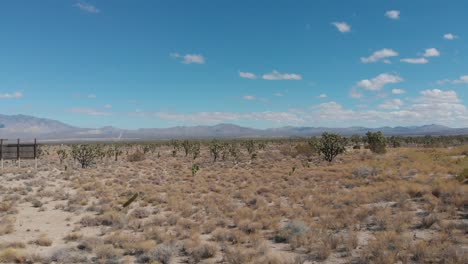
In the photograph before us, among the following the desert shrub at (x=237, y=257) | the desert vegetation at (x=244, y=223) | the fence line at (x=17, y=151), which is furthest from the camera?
the fence line at (x=17, y=151)

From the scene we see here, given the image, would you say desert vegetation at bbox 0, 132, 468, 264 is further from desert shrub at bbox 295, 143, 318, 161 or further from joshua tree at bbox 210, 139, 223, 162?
joshua tree at bbox 210, 139, 223, 162

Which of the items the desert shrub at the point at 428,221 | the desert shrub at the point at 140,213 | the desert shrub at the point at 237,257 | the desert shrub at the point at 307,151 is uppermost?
the desert shrub at the point at 307,151

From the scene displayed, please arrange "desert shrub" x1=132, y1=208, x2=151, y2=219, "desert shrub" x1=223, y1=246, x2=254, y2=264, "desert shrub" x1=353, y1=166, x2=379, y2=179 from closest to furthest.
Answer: "desert shrub" x1=223, y1=246, x2=254, y2=264, "desert shrub" x1=132, y1=208, x2=151, y2=219, "desert shrub" x1=353, y1=166, x2=379, y2=179

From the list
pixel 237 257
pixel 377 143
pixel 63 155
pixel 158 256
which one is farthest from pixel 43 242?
pixel 377 143

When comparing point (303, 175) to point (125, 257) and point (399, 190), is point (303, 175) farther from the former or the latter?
point (125, 257)

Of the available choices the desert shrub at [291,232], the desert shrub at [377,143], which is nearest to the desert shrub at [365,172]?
the desert shrub at [291,232]

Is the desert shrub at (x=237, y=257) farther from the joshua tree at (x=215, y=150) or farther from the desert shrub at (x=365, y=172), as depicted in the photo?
the joshua tree at (x=215, y=150)

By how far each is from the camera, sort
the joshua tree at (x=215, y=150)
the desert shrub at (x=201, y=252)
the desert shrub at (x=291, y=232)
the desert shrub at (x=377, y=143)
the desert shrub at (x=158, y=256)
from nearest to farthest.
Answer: the desert shrub at (x=158, y=256) < the desert shrub at (x=201, y=252) < the desert shrub at (x=291, y=232) < the desert shrub at (x=377, y=143) < the joshua tree at (x=215, y=150)

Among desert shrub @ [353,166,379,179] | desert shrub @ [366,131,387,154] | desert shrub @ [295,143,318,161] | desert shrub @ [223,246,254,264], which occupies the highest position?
desert shrub @ [366,131,387,154]

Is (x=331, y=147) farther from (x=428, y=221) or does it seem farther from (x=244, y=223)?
(x=244, y=223)

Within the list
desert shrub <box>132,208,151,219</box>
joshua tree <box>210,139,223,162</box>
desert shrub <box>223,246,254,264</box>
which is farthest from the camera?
joshua tree <box>210,139,223,162</box>

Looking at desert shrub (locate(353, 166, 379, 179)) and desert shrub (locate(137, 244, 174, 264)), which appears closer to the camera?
desert shrub (locate(137, 244, 174, 264))

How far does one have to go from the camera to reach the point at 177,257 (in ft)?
39.8

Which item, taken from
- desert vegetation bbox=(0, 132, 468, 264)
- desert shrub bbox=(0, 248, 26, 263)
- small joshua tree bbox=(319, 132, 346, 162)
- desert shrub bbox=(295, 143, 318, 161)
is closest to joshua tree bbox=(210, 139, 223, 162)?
desert shrub bbox=(295, 143, 318, 161)
